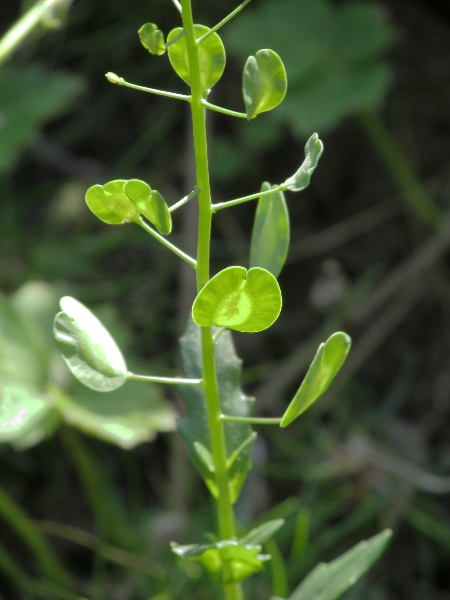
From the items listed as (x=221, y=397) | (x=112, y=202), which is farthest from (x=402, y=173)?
(x=112, y=202)

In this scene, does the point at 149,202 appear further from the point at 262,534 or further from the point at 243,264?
the point at 243,264

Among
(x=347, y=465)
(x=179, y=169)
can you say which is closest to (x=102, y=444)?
(x=347, y=465)

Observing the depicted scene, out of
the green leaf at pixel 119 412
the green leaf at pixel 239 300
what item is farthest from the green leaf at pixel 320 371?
the green leaf at pixel 119 412

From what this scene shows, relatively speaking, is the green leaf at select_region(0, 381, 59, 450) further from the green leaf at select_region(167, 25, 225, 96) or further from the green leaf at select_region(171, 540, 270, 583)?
the green leaf at select_region(167, 25, 225, 96)

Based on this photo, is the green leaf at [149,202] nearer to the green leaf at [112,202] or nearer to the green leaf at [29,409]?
the green leaf at [112,202]

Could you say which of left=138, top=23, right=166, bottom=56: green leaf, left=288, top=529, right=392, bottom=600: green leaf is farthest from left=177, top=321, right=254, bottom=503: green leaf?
left=138, top=23, right=166, bottom=56: green leaf
